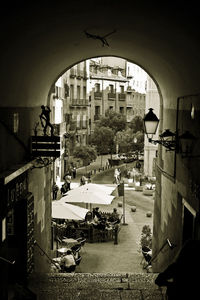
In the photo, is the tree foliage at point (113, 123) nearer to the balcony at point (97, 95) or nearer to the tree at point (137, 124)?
the tree at point (137, 124)

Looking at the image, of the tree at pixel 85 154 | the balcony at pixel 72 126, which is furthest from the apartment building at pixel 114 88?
the tree at pixel 85 154

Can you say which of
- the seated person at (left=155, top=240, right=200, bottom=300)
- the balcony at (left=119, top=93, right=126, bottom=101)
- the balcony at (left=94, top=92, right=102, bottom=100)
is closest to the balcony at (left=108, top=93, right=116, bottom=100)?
the balcony at (left=119, top=93, right=126, bottom=101)

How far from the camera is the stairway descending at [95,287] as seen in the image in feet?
30.5

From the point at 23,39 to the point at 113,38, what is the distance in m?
2.83

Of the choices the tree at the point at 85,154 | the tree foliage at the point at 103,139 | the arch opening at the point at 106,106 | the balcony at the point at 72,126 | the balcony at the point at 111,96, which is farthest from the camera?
the balcony at the point at 111,96

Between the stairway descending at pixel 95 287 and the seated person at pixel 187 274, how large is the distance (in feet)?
13.2

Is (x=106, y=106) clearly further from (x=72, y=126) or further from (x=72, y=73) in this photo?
(x=72, y=126)

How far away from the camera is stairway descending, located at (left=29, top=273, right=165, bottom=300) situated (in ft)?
30.5

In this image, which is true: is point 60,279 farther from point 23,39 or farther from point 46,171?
point 23,39

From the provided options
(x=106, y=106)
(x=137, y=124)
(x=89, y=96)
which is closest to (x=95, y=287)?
(x=137, y=124)

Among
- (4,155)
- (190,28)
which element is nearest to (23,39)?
(4,155)

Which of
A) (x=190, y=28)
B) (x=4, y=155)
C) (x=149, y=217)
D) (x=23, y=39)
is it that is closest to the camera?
(x=190, y=28)

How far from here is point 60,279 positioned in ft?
34.9

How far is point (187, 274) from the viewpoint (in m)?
5.16
